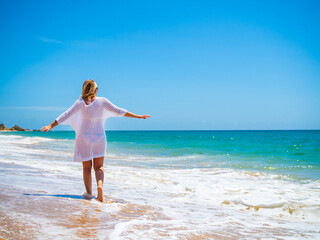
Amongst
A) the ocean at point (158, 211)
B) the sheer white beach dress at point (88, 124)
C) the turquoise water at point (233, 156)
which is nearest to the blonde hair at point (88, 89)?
the sheer white beach dress at point (88, 124)

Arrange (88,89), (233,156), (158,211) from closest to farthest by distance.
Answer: (158,211) < (88,89) < (233,156)

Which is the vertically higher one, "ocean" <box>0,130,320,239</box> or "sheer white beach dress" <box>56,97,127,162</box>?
"sheer white beach dress" <box>56,97,127,162</box>

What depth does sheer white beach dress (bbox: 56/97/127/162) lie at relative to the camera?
14.6 ft

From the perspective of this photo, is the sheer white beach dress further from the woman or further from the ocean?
the ocean

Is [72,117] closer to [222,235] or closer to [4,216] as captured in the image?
[4,216]

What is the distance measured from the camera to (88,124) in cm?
449

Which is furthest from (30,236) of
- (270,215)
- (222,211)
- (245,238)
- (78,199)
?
(270,215)

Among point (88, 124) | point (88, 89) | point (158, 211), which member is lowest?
point (158, 211)

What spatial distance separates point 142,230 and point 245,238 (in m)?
1.13

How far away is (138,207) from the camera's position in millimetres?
4246

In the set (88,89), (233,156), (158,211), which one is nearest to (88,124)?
(88,89)

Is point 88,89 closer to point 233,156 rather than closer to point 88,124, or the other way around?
point 88,124

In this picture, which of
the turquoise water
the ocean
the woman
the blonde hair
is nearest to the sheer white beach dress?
the woman

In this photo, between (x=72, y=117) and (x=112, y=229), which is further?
(x=72, y=117)
